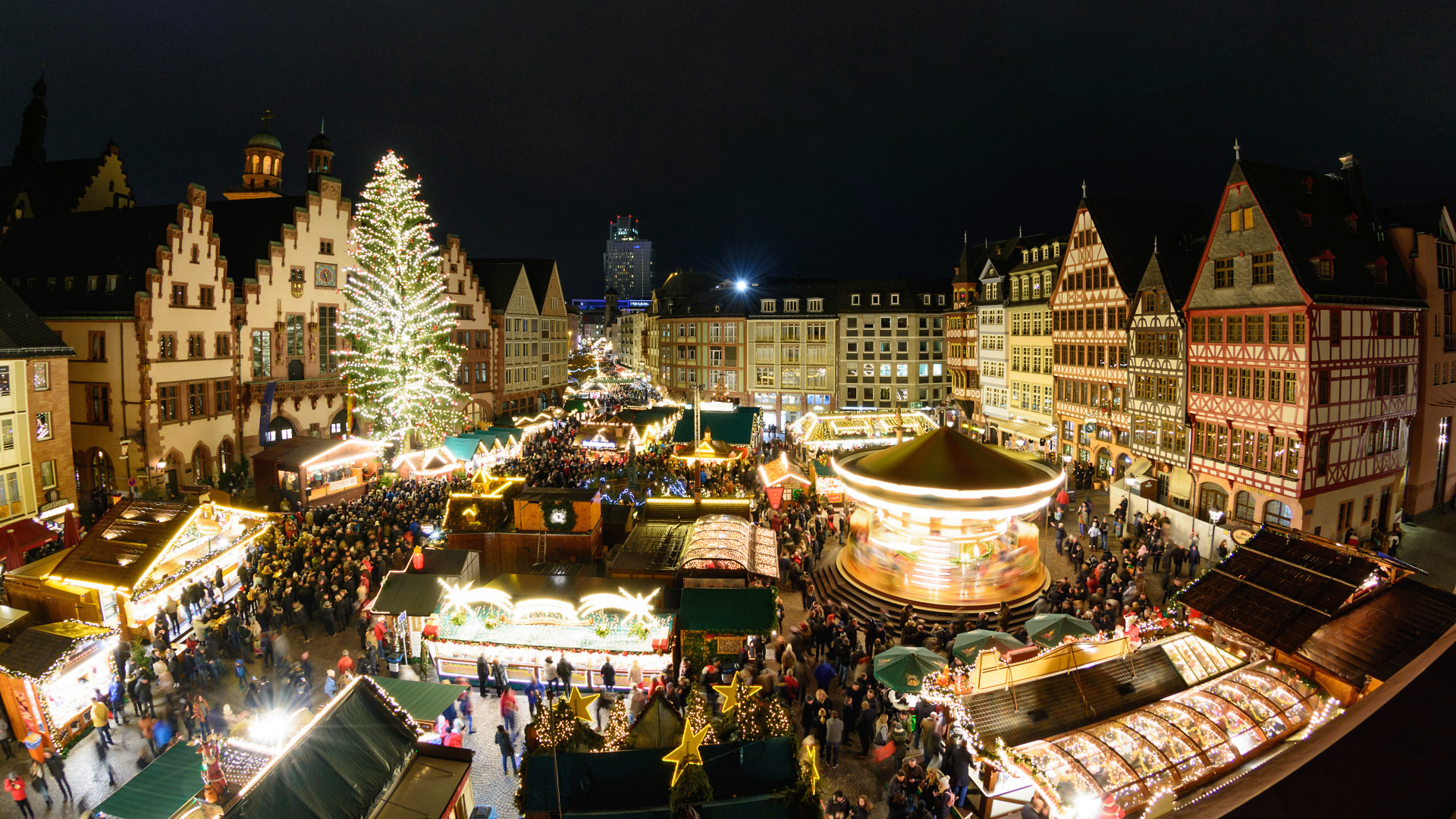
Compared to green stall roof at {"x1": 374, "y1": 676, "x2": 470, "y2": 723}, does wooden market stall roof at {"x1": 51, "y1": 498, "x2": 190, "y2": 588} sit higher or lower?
higher

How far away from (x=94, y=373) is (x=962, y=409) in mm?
43357

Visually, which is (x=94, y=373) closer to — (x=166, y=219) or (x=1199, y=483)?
(x=166, y=219)

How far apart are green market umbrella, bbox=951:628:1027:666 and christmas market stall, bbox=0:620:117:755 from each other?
15.7 metres

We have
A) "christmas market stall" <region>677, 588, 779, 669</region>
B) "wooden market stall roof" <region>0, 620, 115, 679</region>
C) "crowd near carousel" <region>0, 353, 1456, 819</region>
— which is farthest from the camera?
"christmas market stall" <region>677, 588, 779, 669</region>

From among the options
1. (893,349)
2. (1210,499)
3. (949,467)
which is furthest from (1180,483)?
(893,349)

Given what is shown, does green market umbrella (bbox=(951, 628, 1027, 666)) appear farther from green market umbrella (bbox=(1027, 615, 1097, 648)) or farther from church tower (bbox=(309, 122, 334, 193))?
church tower (bbox=(309, 122, 334, 193))

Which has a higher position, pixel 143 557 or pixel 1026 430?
pixel 1026 430

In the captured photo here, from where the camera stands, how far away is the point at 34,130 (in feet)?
133

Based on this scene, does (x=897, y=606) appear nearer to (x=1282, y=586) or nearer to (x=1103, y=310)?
(x=1282, y=586)

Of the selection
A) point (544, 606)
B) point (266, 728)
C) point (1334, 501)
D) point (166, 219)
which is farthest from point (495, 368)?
point (1334, 501)

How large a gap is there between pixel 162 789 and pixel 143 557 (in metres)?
9.02

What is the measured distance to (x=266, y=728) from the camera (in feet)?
31.4

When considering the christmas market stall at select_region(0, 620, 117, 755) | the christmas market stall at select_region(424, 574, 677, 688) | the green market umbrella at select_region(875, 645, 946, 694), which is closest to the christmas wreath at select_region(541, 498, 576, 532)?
the christmas market stall at select_region(424, 574, 677, 688)

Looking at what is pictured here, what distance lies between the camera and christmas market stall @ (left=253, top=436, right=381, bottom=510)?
25.5 meters
